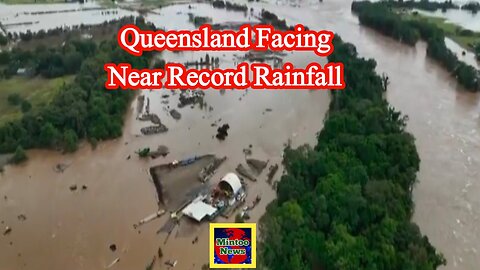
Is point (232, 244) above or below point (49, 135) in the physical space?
above

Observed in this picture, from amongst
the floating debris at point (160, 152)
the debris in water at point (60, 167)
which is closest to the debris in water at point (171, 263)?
the floating debris at point (160, 152)

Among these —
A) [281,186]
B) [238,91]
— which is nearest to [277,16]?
[238,91]

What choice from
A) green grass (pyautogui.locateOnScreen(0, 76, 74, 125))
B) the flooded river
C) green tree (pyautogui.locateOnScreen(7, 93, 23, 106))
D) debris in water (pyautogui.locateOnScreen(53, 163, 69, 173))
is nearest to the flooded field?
the flooded river

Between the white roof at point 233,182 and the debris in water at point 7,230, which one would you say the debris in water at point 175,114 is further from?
the debris in water at point 7,230

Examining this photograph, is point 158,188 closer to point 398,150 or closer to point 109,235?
point 109,235

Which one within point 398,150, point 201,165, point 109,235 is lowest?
point 109,235

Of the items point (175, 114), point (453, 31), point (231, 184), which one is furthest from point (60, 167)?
point (453, 31)
